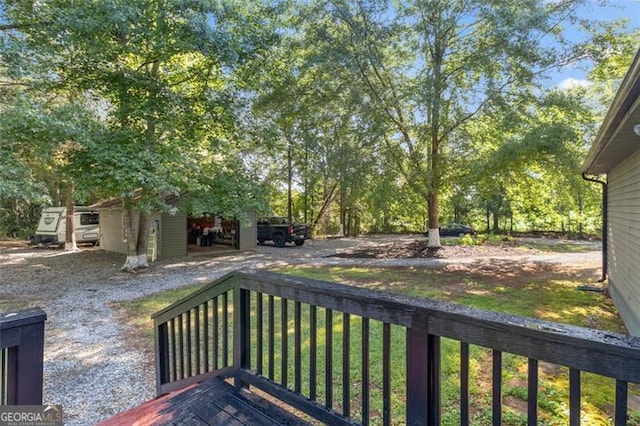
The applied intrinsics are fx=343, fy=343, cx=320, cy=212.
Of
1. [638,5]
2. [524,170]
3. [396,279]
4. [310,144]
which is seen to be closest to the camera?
[638,5]

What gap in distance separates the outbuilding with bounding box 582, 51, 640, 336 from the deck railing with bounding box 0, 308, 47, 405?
3778 millimetres

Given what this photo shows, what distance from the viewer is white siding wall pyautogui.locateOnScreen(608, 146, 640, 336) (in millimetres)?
4246

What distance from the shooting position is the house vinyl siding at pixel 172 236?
38.8 feet

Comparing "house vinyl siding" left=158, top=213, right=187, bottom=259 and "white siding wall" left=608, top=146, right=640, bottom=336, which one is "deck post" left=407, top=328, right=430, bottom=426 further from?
"house vinyl siding" left=158, top=213, right=187, bottom=259

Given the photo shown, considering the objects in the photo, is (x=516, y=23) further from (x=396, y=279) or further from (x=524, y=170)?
(x=396, y=279)

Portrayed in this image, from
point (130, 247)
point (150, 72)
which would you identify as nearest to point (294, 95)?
point (150, 72)

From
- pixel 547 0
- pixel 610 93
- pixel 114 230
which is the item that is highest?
pixel 547 0

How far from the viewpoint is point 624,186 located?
→ 17.0 feet

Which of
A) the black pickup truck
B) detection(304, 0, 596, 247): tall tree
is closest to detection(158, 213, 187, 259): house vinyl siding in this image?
the black pickup truck

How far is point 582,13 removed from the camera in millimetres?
8203

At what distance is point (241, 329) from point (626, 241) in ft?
18.6

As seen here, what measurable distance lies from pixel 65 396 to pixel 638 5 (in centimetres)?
1133

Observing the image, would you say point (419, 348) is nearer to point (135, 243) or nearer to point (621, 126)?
point (621, 126)

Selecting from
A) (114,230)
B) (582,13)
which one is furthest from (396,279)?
(114,230)
